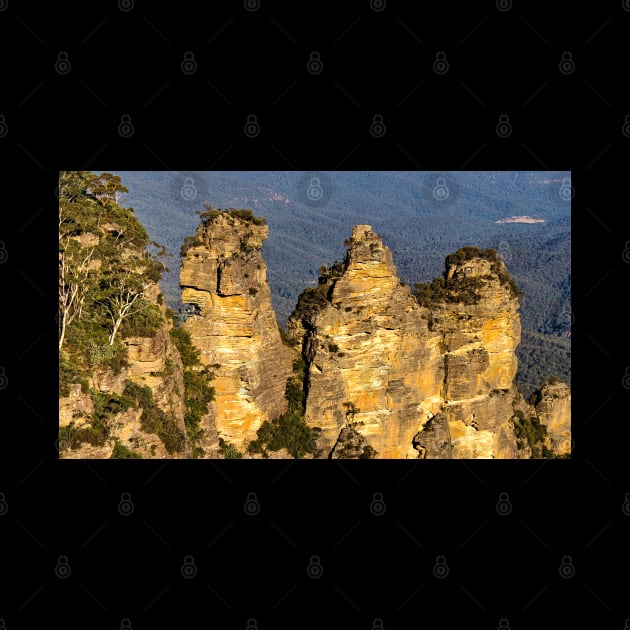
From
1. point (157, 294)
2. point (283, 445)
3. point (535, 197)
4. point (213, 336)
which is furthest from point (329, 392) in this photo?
point (535, 197)

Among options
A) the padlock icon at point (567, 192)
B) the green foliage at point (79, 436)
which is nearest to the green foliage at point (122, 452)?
the green foliage at point (79, 436)

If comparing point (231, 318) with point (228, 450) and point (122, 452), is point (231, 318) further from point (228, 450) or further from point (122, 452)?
point (122, 452)

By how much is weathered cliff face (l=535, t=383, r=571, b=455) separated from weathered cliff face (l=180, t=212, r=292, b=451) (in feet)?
44.3

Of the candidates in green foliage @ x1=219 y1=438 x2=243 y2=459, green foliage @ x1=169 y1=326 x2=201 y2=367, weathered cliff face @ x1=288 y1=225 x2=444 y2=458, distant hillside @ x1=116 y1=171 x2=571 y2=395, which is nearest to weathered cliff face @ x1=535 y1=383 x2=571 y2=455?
weathered cliff face @ x1=288 y1=225 x2=444 y2=458

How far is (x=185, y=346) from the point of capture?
22828mm

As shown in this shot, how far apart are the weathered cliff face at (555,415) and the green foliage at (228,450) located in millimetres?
14193

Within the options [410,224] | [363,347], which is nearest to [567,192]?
[363,347]

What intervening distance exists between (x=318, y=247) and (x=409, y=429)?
5979cm

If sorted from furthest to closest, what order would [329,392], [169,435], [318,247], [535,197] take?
[535,197] < [318,247] < [329,392] < [169,435]

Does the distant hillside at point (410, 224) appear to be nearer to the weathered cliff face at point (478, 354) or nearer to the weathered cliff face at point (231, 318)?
the weathered cliff face at point (478, 354)

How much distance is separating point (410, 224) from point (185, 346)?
76.6 meters

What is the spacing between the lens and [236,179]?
9756 cm

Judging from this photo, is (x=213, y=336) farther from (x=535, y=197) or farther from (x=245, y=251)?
(x=535, y=197)

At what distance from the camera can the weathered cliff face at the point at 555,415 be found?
106ft
